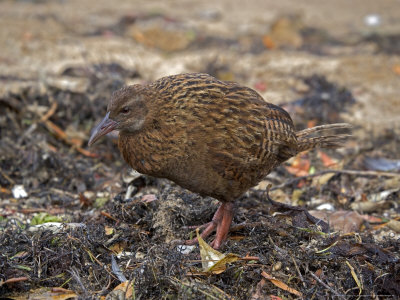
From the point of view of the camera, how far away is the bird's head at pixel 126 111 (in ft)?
13.2

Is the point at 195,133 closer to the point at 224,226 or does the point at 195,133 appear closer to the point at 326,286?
the point at 224,226

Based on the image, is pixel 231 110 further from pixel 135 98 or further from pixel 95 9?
pixel 95 9

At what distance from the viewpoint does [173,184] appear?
17.3ft

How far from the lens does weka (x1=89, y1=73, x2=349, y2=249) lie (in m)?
4.04

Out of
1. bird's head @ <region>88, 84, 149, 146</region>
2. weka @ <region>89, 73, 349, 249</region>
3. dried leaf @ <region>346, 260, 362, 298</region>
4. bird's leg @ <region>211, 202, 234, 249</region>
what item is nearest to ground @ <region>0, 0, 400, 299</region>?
dried leaf @ <region>346, 260, 362, 298</region>

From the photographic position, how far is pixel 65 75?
318 inches

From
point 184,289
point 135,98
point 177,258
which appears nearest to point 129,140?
point 135,98

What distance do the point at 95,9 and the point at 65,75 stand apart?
4.26 meters

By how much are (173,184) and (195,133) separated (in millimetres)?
1329

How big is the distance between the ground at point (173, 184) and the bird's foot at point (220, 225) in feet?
0.44

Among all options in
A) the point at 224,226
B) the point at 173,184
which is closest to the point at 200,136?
the point at 224,226

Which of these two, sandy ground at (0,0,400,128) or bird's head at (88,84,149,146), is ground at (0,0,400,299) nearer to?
sandy ground at (0,0,400,128)

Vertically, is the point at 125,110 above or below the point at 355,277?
above

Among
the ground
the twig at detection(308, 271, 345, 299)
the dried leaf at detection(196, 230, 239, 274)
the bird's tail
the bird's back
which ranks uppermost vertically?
the bird's back
